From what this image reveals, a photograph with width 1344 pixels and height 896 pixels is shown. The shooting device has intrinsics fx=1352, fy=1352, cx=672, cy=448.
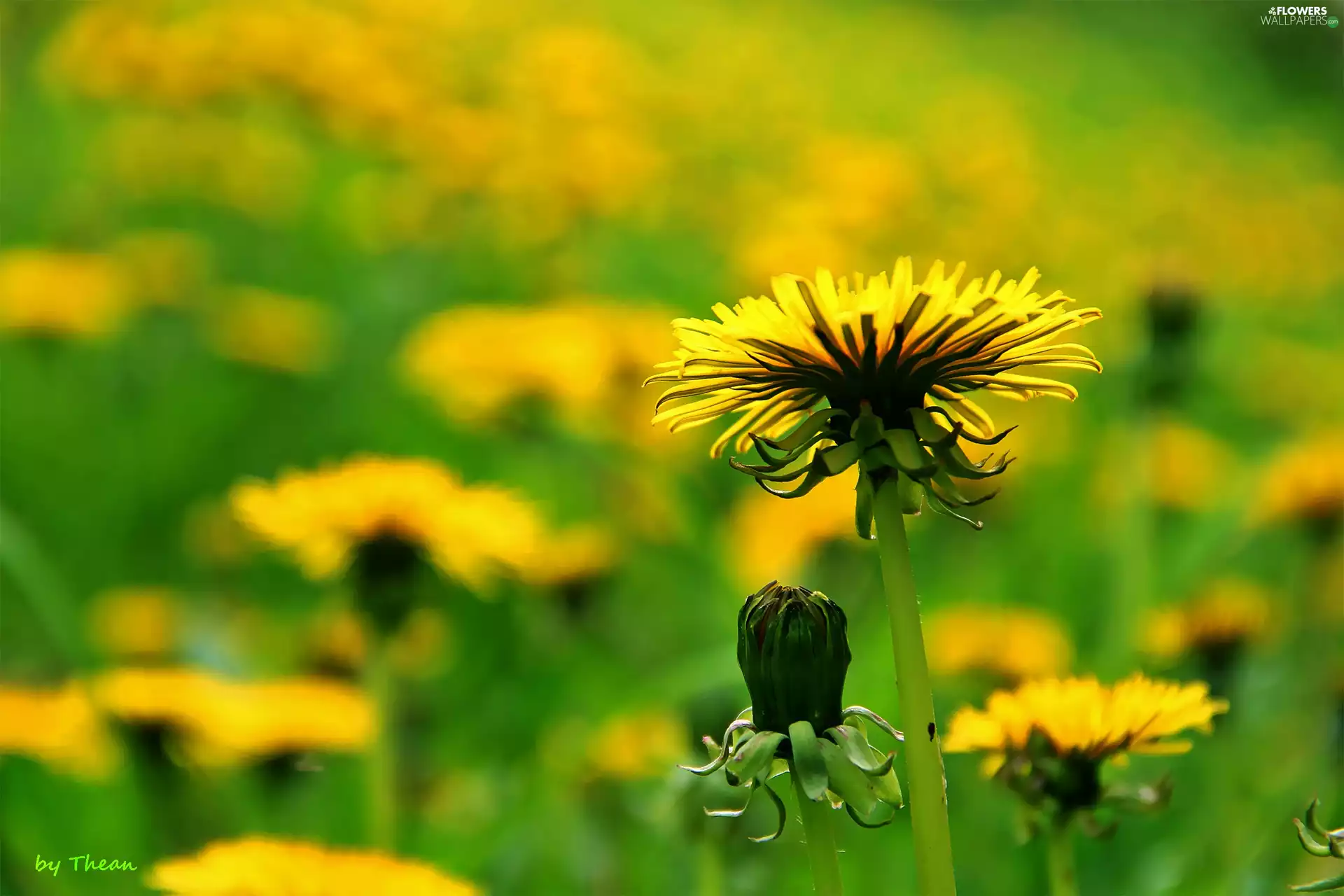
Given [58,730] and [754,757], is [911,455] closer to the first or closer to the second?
[754,757]

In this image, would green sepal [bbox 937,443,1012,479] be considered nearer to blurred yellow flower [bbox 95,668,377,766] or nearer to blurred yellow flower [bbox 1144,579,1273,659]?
blurred yellow flower [bbox 95,668,377,766]

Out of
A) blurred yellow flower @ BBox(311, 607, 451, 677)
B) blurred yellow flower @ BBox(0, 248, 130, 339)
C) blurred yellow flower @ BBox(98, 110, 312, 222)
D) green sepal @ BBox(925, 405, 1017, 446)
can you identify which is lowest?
green sepal @ BBox(925, 405, 1017, 446)

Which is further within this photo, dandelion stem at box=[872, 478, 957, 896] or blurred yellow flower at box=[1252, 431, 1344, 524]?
blurred yellow flower at box=[1252, 431, 1344, 524]

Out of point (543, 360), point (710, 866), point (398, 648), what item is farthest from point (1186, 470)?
point (710, 866)

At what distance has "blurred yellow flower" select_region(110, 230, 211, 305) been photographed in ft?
8.90

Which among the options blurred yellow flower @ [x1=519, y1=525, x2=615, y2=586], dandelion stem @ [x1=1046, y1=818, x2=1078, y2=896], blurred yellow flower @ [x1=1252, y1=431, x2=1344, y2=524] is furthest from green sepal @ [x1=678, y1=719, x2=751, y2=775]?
blurred yellow flower @ [x1=1252, y1=431, x2=1344, y2=524]

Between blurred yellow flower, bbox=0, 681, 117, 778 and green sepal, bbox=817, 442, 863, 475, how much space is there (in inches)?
39.6

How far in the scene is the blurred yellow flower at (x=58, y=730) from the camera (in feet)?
4.25

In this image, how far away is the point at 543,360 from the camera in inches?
74.9

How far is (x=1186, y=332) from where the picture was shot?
1648 mm

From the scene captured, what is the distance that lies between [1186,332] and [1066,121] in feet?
13.4

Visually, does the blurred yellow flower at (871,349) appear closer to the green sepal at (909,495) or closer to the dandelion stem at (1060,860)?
the green sepal at (909,495)

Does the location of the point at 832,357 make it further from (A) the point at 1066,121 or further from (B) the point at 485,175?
(A) the point at 1066,121

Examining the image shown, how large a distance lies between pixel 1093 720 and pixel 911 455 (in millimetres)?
210
